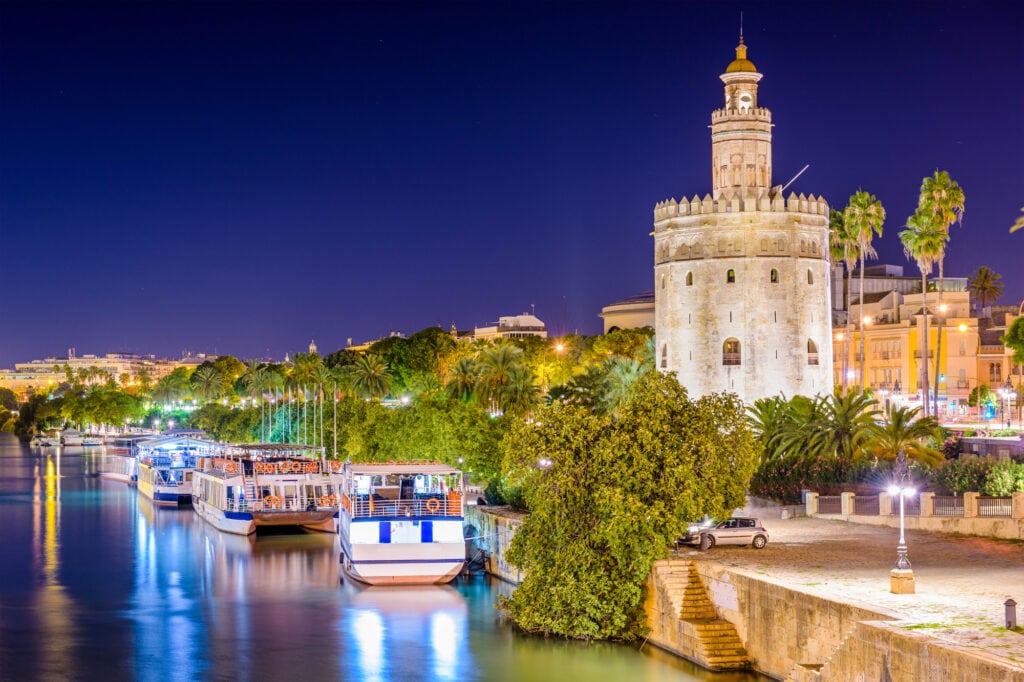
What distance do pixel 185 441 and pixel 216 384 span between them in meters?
87.3

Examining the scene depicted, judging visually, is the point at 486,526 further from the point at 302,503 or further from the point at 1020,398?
the point at 1020,398

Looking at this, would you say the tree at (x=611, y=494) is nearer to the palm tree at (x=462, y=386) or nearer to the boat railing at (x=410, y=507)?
the boat railing at (x=410, y=507)

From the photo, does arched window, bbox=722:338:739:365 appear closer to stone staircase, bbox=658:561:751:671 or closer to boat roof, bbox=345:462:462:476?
boat roof, bbox=345:462:462:476

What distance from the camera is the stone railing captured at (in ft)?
101

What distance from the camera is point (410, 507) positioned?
133 feet

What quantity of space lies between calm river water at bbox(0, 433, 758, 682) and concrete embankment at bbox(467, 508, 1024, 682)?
2.95 ft

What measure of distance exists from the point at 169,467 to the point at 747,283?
42.0 m

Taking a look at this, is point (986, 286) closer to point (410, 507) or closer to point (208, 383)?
point (410, 507)

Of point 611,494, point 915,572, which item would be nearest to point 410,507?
point 611,494

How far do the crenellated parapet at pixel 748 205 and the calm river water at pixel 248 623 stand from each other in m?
21.1

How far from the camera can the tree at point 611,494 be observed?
2795cm

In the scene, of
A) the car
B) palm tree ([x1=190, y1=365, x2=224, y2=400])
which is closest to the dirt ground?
the car

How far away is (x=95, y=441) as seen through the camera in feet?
540

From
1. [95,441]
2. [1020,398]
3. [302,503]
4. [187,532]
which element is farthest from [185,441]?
[95,441]
